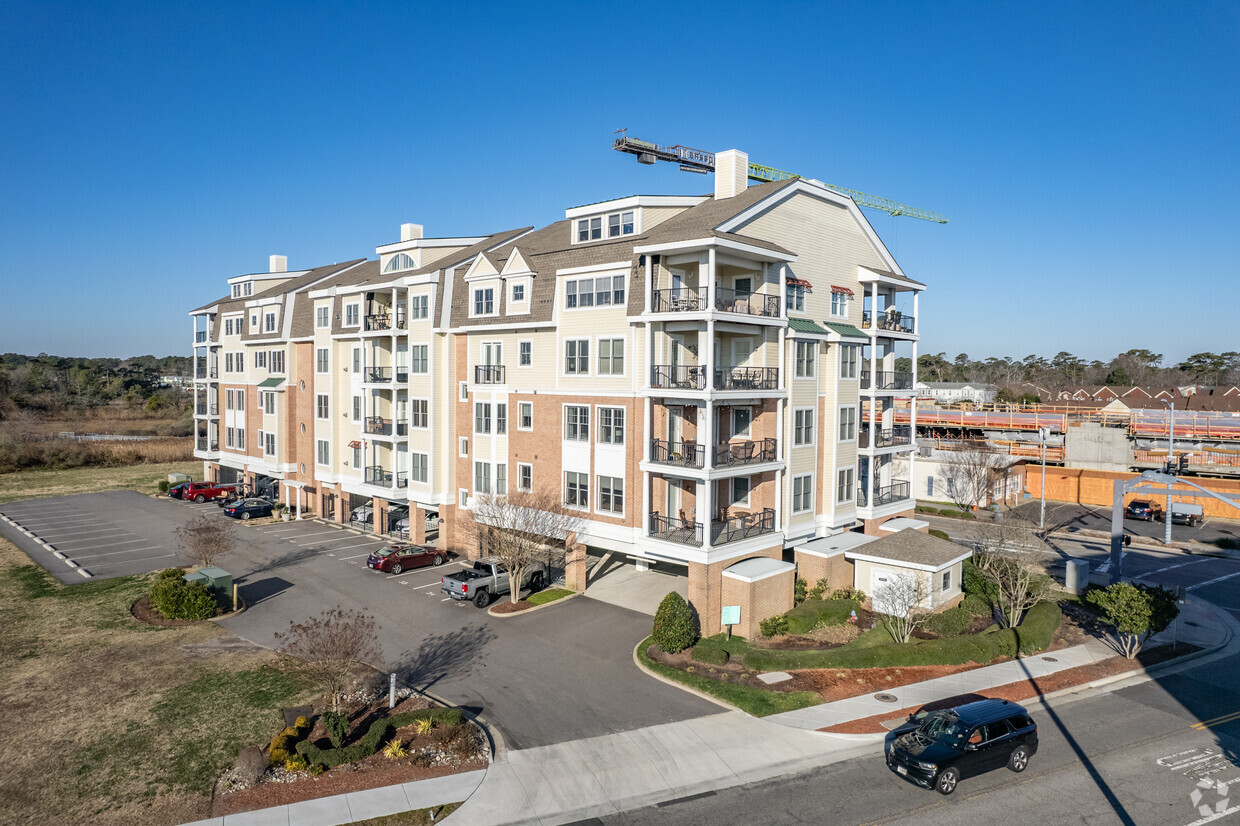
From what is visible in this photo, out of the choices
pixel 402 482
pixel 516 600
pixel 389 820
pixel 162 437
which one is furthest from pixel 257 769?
pixel 162 437

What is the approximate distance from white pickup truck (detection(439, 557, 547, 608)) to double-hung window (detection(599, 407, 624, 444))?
674 centimetres

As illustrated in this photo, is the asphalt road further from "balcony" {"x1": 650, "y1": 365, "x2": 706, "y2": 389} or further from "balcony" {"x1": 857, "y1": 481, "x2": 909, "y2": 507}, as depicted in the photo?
"balcony" {"x1": 857, "y1": 481, "x2": 909, "y2": 507}

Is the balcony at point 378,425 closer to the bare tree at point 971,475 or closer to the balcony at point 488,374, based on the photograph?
the balcony at point 488,374

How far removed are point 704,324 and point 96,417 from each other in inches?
4937

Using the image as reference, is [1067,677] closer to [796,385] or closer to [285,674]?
[796,385]

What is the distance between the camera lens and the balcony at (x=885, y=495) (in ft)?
117

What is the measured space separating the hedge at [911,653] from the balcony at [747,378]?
10.4m

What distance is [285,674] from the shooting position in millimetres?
23234

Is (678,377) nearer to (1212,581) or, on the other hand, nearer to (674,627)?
(674,627)

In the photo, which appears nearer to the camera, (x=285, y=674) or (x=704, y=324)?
(x=285, y=674)

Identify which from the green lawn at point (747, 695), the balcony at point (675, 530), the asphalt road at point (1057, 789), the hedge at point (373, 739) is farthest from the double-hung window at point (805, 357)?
the hedge at point (373, 739)

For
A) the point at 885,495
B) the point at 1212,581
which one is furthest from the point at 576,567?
the point at 1212,581

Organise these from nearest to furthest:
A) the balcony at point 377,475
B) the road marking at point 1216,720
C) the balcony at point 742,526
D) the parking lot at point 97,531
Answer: the road marking at point 1216,720 < the balcony at point 742,526 < the parking lot at point 97,531 < the balcony at point 377,475

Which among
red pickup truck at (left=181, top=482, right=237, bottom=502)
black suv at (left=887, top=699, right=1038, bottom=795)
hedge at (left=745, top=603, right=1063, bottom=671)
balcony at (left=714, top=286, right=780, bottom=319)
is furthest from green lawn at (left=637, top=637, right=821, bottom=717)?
red pickup truck at (left=181, top=482, right=237, bottom=502)
